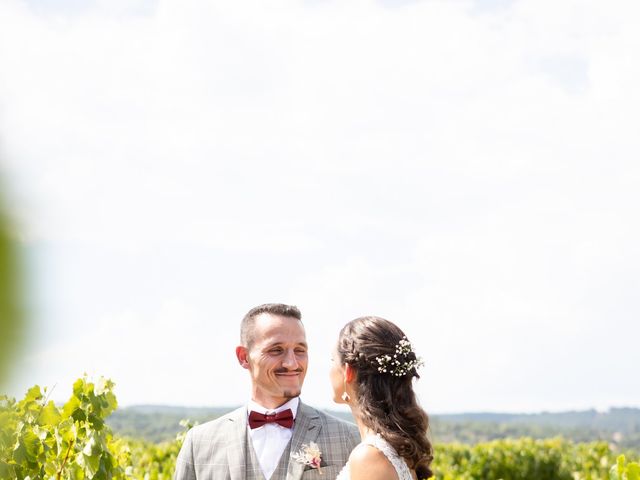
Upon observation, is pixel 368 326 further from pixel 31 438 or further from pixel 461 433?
pixel 461 433

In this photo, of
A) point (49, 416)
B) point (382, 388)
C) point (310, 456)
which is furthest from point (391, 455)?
point (49, 416)

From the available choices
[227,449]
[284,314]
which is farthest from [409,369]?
[227,449]

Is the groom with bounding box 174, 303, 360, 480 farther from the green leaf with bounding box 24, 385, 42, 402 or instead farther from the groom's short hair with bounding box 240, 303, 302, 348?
the green leaf with bounding box 24, 385, 42, 402

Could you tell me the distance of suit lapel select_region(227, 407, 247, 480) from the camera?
13.3 feet

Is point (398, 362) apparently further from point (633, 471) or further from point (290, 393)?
point (633, 471)

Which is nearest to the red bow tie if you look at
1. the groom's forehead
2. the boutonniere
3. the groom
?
the groom

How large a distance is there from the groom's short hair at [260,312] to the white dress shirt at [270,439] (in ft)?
1.11

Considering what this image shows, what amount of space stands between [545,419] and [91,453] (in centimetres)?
7789

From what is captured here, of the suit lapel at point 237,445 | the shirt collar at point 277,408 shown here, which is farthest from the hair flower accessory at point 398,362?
the suit lapel at point 237,445

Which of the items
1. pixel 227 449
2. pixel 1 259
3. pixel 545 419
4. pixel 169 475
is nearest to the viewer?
pixel 1 259

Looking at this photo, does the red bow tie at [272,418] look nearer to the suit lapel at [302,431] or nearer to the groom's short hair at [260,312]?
the suit lapel at [302,431]

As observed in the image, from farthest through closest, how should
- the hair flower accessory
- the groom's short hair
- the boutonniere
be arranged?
the groom's short hair, the boutonniere, the hair flower accessory

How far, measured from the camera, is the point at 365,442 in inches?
139

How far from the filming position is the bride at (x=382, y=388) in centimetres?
357
